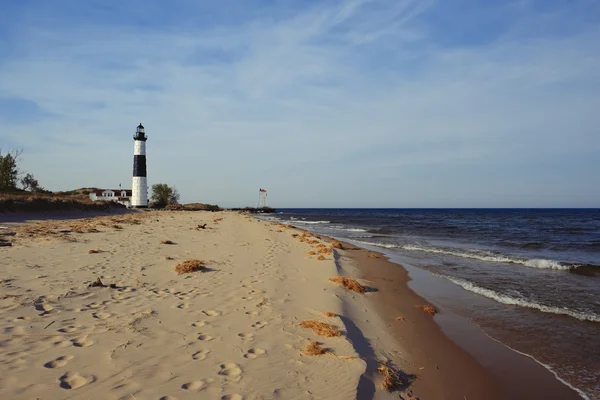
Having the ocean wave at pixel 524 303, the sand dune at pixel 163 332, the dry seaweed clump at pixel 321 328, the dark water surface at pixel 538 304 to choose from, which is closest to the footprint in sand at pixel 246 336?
the sand dune at pixel 163 332

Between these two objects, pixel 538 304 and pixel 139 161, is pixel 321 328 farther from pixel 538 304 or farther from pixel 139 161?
pixel 139 161

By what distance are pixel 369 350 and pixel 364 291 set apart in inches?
169

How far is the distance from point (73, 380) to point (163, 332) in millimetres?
1639

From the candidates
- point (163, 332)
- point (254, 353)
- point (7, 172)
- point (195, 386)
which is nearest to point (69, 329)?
point (163, 332)

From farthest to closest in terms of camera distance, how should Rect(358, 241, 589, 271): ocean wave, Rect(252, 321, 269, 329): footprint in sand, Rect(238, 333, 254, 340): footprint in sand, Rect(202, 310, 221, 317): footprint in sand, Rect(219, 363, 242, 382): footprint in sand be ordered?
Rect(358, 241, 589, 271): ocean wave
Rect(202, 310, 221, 317): footprint in sand
Rect(252, 321, 269, 329): footprint in sand
Rect(238, 333, 254, 340): footprint in sand
Rect(219, 363, 242, 382): footprint in sand

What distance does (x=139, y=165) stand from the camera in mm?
54188

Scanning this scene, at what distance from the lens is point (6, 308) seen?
5801 millimetres

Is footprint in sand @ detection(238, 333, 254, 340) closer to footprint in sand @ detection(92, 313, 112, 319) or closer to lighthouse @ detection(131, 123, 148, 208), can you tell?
footprint in sand @ detection(92, 313, 112, 319)

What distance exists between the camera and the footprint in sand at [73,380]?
3752 mm

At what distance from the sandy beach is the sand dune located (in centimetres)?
2

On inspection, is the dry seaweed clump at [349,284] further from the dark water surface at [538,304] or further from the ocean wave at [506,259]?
the ocean wave at [506,259]

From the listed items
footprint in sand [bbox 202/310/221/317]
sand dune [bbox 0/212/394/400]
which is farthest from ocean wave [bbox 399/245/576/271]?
footprint in sand [bbox 202/310/221/317]

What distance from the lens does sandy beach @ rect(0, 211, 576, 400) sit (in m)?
4.05

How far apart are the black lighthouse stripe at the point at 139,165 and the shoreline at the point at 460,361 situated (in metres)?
53.1
